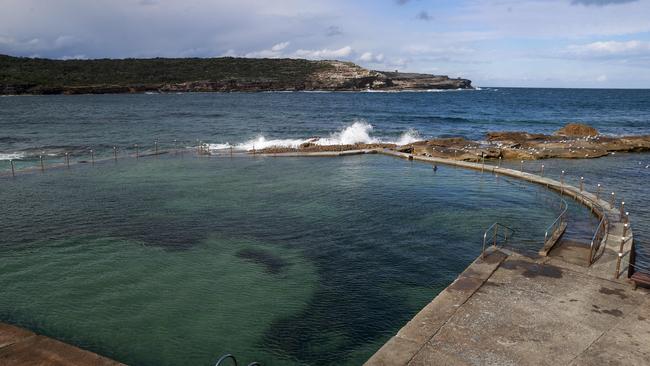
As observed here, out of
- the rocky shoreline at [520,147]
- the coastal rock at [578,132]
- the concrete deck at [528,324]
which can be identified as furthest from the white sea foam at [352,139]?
the concrete deck at [528,324]

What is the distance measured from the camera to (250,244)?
50.0 feet

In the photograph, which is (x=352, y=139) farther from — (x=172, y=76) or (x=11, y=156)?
(x=172, y=76)

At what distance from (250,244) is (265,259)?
1398 millimetres

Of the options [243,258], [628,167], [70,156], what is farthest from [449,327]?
[70,156]

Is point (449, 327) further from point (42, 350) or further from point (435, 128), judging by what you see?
point (435, 128)

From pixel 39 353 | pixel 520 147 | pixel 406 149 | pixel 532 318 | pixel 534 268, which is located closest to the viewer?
pixel 39 353

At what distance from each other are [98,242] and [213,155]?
19.2 m

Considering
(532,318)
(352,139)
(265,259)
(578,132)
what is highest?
(578,132)

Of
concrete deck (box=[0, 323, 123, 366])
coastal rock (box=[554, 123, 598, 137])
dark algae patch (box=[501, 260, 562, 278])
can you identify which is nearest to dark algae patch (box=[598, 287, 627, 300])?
dark algae patch (box=[501, 260, 562, 278])

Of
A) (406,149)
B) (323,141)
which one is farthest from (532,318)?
(323,141)

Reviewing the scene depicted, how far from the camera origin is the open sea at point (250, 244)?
400 inches

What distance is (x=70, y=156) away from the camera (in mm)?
34594

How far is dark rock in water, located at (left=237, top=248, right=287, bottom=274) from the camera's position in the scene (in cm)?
1343

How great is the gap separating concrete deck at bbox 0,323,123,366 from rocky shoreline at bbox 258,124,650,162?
87.6 ft
